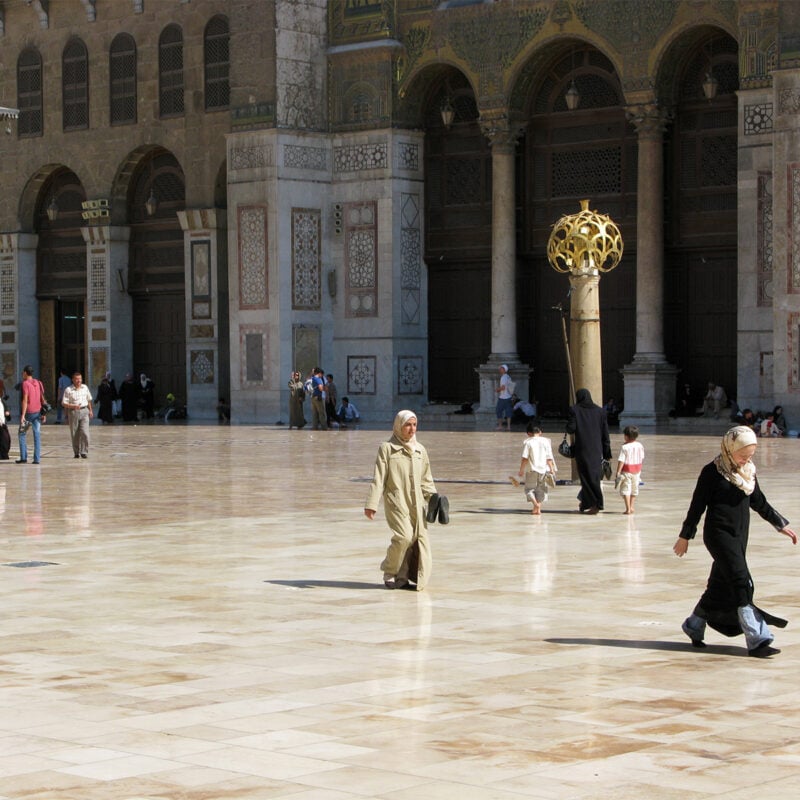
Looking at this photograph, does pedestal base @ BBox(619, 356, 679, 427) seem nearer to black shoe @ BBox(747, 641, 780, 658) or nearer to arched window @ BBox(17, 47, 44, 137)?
arched window @ BBox(17, 47, 44, 137)

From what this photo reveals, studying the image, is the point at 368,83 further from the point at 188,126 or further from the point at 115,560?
the point at 115,560

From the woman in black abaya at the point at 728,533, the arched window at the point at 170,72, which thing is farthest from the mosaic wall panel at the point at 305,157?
the woman in black abaya at the point at 728,533

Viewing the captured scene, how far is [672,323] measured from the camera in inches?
1255

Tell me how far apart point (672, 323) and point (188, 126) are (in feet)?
37.8

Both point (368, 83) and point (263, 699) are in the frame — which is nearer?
point (263, 699)

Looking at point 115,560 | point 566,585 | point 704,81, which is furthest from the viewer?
point 704,81

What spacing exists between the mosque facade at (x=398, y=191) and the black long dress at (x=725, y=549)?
20213 millimetres

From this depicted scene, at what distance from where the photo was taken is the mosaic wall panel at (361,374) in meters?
34.9

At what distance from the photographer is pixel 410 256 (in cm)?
3491

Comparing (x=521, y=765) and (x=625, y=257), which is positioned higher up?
(x=625, y=257)

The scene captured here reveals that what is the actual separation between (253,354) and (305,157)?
3.93 meters

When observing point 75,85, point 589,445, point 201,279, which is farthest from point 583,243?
point 75,85

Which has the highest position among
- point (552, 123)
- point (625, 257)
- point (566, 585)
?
point (552, 123)

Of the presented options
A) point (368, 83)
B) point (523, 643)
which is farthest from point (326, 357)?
point (523, 643)
